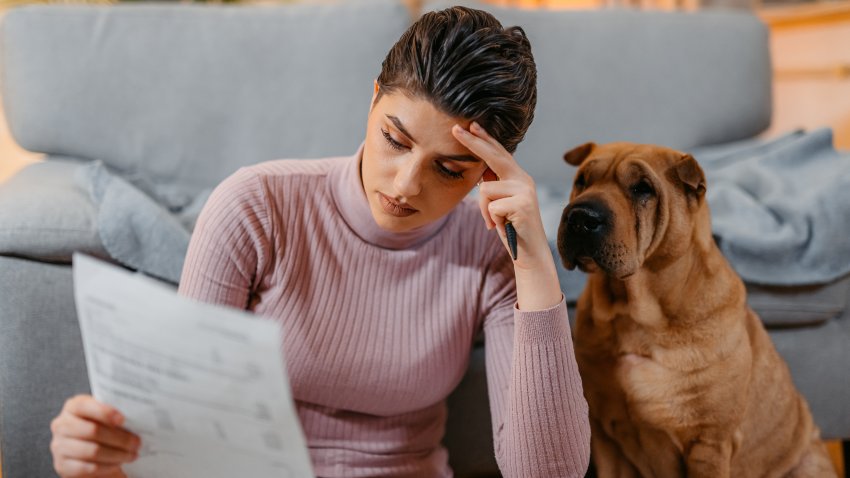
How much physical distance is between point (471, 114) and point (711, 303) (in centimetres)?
55

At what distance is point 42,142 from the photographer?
171cm

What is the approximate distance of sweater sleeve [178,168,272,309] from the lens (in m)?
0.83

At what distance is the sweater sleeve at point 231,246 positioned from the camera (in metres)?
0.83

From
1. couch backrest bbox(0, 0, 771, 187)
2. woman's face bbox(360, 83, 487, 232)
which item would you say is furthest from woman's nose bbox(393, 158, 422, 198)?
couch backrest bbox(0, 0, 771, 187)

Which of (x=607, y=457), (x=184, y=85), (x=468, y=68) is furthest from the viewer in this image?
(x=184, y=85)

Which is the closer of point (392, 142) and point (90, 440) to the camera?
point (90, 440)

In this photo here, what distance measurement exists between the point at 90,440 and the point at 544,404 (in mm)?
480

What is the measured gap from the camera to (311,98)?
69.4 inches

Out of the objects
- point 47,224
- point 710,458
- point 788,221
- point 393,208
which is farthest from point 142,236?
point 788,221

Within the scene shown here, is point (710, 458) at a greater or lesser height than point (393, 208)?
lesser

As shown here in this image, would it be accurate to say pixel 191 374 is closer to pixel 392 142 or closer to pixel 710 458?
pixel 392 142

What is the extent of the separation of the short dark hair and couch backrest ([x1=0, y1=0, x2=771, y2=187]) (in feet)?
2.95

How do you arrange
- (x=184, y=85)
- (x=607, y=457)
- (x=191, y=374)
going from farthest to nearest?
(x=184, y=85) → (x=607, y=457) → (x=191, y=374)

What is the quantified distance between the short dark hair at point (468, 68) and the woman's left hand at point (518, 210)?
25 millimetres
